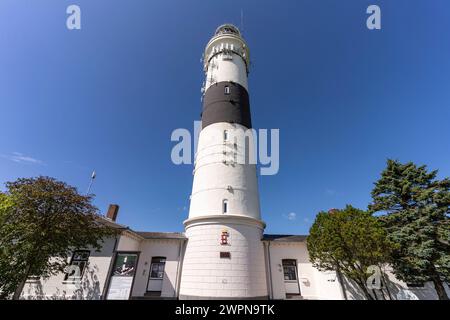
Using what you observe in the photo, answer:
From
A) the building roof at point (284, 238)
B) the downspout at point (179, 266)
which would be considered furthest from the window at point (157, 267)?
the building roof at point (284, 238)

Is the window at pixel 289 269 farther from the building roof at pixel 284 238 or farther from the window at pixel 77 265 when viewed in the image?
the window at pixel 77 265

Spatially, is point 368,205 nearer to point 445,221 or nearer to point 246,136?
point 445,221

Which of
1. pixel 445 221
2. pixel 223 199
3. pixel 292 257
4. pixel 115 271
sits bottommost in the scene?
pixel 115 271

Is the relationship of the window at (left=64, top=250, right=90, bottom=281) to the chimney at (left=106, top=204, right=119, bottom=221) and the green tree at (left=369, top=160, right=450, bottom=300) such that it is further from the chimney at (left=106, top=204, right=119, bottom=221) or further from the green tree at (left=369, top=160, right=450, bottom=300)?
the green tree at (left=369, top=160, right=450, bottom=300)

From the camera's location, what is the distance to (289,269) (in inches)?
622

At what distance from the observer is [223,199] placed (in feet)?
50.4

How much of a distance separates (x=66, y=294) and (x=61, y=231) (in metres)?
5.44

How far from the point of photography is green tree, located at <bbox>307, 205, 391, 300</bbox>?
38.6 feet

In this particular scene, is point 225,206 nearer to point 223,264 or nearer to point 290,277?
point 223,264

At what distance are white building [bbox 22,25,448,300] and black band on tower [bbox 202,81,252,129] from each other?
118mm

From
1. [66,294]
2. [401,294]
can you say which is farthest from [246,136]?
[66,294]

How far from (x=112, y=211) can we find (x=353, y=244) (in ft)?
69.3

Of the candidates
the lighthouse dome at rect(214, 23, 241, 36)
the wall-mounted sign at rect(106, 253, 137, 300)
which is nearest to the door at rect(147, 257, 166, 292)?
the wall-mounted sign at rect(106, 253, 137, 300)
